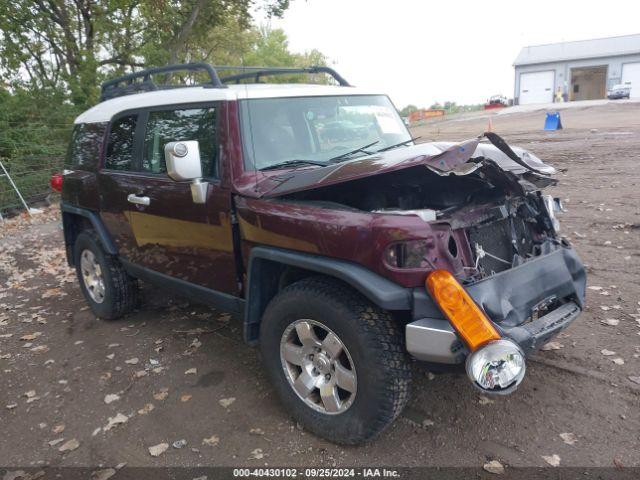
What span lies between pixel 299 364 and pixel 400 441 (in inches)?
29.0

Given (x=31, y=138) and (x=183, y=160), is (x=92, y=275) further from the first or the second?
(x=31, y=138)

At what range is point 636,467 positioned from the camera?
8.64ft

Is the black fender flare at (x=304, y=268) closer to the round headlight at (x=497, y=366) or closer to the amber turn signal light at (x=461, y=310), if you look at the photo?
the amber turn signal light at (x=461, y=310)

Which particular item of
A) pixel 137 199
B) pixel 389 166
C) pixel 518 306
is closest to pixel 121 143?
pixel 137 199

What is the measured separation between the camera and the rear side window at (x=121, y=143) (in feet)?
13.9

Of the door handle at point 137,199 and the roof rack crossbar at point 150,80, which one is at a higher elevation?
the roof rack crossbar at point 150,80

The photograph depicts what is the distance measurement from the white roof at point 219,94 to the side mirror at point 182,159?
1.75 feet

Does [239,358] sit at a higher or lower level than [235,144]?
lower

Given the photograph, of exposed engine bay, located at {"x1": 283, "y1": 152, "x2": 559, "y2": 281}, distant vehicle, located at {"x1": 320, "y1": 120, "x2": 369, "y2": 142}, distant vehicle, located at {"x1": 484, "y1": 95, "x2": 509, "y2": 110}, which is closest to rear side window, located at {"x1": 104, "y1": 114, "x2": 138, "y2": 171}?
distant vehicle, located at {"x1": 320, "y1": 120, "x2": 369, "y2": 142}

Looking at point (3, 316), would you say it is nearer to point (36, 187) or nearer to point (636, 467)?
point (636, 467)

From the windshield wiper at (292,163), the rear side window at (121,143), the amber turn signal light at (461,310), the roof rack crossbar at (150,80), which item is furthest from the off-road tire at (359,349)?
the rear side window at (121,143)

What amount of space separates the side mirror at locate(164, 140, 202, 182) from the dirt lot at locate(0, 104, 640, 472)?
1.60 meters

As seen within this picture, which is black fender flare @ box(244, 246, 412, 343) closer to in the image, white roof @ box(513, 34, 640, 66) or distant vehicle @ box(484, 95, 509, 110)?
distant vehicle @ box(484, 95, 509, 110)

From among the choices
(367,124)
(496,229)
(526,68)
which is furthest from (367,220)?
(526,68)
